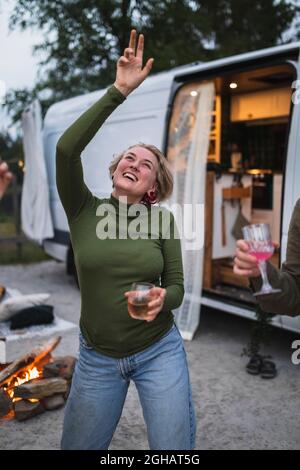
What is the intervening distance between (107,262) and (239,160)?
578 cm

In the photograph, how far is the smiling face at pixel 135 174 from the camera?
210cm

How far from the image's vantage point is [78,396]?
201 cm

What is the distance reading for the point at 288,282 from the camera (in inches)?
74.0

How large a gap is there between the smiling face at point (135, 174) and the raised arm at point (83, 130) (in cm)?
16

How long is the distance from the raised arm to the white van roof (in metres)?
2.57

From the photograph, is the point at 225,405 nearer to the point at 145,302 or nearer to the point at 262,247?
the point at 145,302

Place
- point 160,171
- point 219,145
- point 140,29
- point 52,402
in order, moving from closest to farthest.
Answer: point 160,171 → point 52,402 → point 219,145 → point 140,29

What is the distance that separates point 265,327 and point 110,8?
6621 mm

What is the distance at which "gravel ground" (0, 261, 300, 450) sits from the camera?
3123 millimetres

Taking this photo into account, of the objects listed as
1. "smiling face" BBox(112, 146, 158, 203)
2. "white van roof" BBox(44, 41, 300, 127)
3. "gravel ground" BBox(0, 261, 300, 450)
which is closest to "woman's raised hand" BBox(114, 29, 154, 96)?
"smiling face" BBox(112, 146, 158, 203)

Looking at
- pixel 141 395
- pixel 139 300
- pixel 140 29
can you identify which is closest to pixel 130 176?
pixel 139 300

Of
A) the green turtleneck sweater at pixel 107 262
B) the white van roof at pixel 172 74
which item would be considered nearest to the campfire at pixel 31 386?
the green turtleneck sweater at pixel 107 262

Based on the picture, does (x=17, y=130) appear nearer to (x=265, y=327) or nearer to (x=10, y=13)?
(x=10, y=13)
